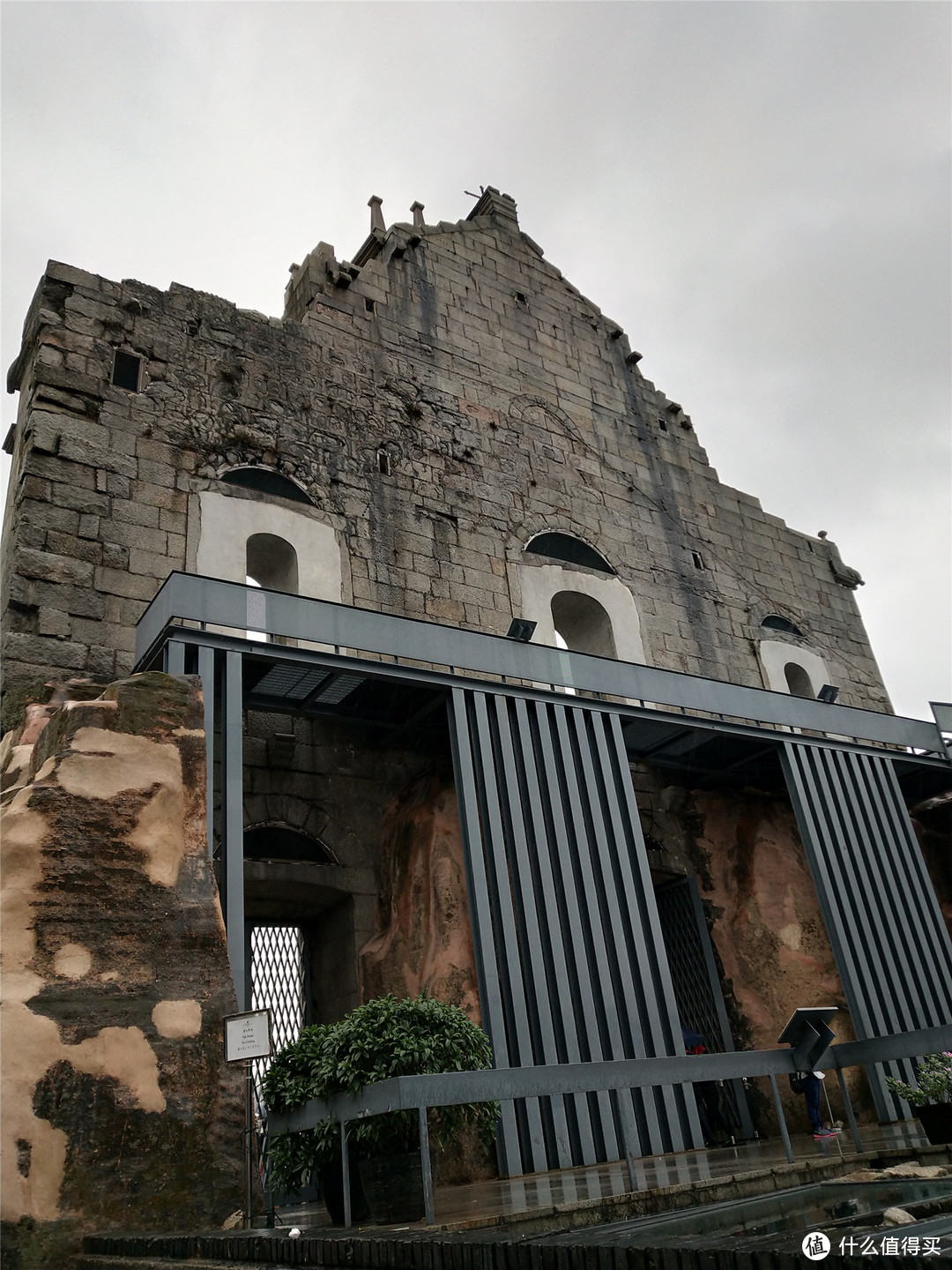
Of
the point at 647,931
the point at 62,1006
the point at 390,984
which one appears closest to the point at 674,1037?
the point at 647,931

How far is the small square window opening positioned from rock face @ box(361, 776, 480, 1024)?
5.38 metres

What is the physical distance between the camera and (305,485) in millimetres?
11898

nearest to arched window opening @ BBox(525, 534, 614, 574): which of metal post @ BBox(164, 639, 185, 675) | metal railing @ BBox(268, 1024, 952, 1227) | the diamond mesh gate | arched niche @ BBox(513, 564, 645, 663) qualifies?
arched niche @ BBox(513, 564, 645, 663)

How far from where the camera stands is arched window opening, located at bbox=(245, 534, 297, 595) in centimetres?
1127

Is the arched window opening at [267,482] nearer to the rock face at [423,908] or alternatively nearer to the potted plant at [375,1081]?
the rock face at [423,908]

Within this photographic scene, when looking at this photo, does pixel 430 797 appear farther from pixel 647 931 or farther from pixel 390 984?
pixel 647 931

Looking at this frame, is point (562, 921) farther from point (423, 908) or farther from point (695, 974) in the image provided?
point (695, 974)

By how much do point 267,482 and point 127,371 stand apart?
192 centimetres

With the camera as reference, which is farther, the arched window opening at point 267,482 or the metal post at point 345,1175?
the arched window opening at point 267,482

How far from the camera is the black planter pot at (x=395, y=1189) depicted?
517cm

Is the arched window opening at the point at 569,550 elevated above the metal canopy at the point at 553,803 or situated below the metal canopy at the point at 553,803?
above

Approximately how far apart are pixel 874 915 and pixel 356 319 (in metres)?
→ 9.84

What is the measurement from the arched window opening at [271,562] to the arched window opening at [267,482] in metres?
0.56

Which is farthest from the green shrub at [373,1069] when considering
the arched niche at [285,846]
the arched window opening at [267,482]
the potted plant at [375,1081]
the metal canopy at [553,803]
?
the arched window opening at [267,482]
